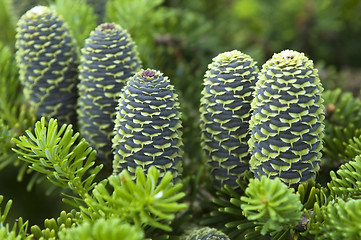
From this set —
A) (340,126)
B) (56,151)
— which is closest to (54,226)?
(56,151)

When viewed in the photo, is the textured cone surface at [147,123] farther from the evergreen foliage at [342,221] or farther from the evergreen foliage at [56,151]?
the evergreen foliage at [342,221]

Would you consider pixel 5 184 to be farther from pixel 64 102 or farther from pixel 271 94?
pixel 271 94

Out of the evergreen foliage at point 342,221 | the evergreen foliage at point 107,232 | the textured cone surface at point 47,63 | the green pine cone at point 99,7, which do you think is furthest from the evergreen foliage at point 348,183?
the green pine cone at point 99,7

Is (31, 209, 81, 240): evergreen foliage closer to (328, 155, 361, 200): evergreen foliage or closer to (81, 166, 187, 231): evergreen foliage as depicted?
(81, 166, 187, 231): evergreen foliage

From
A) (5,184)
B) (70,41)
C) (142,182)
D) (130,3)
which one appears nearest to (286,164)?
(142,182)

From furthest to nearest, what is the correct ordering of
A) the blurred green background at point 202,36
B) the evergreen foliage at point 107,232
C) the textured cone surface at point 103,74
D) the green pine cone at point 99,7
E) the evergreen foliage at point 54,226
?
the green pine cone at point 99,7
the blurred green background at point 202,36
the textured cone surface at point 103,74
the evergreen foliage at point 54,226
the evergreen foliage at point 107,232

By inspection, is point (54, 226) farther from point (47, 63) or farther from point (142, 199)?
point (47, 63)
